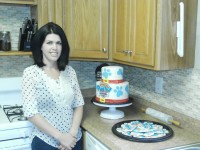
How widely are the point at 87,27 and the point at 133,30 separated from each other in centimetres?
46

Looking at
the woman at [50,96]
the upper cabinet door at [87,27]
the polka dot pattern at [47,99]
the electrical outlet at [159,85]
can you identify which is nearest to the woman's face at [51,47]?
the woman at [50,96]

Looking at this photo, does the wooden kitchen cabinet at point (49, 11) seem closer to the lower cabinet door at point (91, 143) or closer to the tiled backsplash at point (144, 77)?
the tiled backsplash at point (144, 77)

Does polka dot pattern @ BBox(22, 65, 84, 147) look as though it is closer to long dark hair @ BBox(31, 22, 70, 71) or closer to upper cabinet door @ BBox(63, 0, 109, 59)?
long dark hair @ BBox(31, 22, 70, 71)

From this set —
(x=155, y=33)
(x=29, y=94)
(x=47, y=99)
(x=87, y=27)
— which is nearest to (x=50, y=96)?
(x=47, y=99)

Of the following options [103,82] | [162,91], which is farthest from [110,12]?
[162,91]

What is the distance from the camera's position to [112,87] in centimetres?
182

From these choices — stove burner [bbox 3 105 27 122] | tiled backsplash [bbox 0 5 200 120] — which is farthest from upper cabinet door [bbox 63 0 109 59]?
stove burner [bbox 3 105 27 122]

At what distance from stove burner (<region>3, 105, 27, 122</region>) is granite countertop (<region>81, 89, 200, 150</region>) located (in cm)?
46

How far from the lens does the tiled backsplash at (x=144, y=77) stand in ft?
5.39

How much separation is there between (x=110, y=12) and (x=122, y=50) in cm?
32

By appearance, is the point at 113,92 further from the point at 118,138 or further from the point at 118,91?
the point at 118,138

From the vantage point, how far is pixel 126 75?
93.0 inches

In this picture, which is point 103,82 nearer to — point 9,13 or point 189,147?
point 189,147

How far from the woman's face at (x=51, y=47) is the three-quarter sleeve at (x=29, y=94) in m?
0.17
